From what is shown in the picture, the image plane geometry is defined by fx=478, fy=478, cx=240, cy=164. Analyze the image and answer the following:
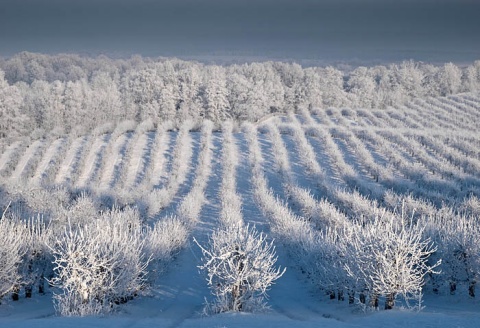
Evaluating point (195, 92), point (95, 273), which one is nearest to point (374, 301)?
point (95, 273)

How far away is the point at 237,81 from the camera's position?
84.4 m

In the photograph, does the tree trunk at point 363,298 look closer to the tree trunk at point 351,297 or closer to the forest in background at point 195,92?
the tree trunk at point 351,297

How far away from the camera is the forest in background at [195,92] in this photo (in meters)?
71.0

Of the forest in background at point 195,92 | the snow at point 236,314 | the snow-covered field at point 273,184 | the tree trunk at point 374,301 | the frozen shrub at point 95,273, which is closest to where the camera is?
the snow at point 236,314

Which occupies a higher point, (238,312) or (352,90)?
(352,90)

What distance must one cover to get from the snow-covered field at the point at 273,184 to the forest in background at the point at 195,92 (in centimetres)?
538

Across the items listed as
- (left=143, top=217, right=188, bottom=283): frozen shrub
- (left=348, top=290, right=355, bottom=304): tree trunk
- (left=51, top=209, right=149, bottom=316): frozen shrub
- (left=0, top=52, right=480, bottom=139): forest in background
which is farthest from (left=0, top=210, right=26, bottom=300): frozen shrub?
(left=0, top=52, right=480, bottom=139): forest in background

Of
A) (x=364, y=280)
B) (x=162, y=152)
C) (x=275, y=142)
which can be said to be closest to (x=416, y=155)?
(x=275, y=142)

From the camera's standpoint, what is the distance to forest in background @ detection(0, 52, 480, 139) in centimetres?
7100

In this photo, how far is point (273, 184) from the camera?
160 feet

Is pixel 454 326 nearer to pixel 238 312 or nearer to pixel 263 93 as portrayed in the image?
pixel 238 312

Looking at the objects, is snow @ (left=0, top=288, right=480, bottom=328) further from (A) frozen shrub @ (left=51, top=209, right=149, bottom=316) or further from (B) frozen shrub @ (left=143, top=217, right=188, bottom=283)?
(B) frozen shrub @ (left=143, top=217, right=188, bottom=283)

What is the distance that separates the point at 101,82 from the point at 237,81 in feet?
92.3

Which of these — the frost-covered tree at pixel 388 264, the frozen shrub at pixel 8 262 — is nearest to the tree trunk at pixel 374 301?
the frost-covered tree at pixel 388 264
